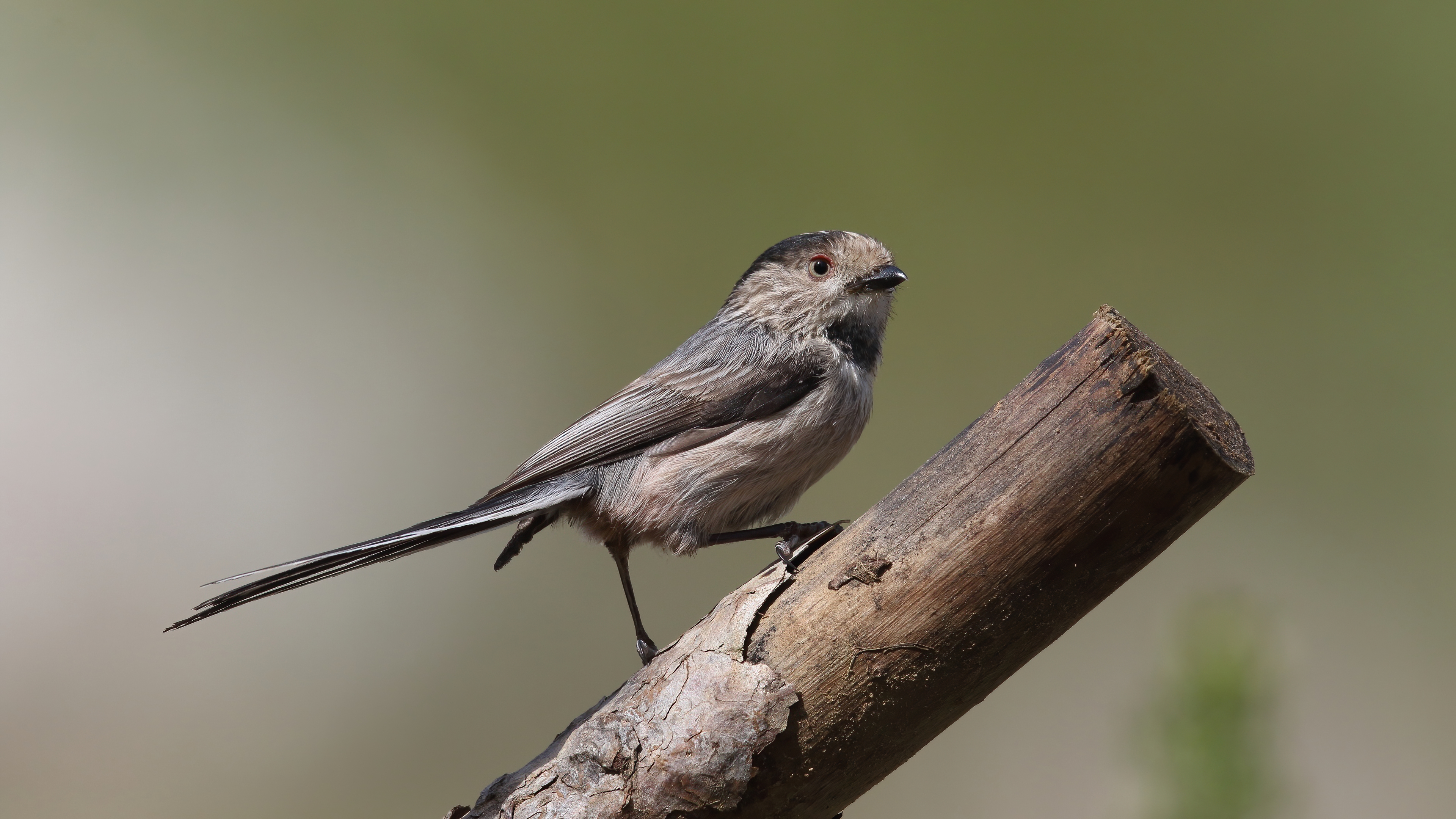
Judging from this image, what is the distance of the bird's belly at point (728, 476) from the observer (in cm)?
256

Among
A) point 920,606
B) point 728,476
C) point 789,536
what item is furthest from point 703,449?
point 920,606

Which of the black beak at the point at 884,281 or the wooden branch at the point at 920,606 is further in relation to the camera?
the black beak at the point at 884,281

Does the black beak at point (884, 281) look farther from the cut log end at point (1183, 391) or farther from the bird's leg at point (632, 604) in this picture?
the cut log end at point (1183, 391)

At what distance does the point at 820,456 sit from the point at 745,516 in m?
0.28

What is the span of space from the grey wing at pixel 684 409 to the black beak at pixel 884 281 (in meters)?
0.35

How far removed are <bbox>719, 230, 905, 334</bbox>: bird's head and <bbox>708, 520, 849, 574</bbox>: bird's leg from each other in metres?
0.69

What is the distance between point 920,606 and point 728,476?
0.96 metres

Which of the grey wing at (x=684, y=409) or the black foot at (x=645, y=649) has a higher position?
the grey wing at (x=684, y=409)

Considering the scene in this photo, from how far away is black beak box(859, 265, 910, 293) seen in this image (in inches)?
115

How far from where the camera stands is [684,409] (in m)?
2.68

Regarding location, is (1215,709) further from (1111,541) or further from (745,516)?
(745,516)

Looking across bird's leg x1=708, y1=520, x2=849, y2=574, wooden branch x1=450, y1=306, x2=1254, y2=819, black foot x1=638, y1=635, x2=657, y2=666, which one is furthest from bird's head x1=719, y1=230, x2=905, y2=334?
wooden branch x1=450, y1=306, x2=1254, y2=819

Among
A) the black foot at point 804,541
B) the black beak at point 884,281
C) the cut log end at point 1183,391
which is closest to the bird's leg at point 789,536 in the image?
the black foot at point 804,541

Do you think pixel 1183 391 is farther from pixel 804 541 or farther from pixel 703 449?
pixel 703 449
